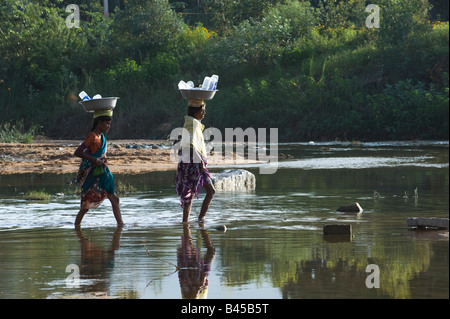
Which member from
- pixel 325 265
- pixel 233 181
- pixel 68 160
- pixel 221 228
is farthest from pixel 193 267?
pixel 68 160

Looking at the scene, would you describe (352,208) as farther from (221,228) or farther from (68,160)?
(68,160)

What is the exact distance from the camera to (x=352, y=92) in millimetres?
32500

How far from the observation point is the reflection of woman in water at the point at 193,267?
688 cm

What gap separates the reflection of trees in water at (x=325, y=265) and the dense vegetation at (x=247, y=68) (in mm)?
21322

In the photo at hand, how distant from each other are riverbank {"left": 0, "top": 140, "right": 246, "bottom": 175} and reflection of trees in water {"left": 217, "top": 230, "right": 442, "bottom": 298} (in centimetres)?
1123

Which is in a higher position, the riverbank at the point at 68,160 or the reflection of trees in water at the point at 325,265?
the reflection of trees in water at the point at 325,265

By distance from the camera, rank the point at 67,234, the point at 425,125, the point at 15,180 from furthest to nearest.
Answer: the point at 425,125 → the point at 15,180 → the point at 67,234

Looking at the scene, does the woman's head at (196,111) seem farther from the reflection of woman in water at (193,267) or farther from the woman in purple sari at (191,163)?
the reflection of woman in water at (193,267)

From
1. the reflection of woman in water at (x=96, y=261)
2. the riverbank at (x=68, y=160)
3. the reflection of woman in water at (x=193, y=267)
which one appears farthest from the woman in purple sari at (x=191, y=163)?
the riverbank at (x=68, y=160)

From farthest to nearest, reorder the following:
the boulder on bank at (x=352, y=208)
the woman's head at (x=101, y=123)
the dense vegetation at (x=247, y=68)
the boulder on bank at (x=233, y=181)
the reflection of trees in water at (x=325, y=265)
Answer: the dense vegetation at (x=247, y=68) < the boulder on bank at (x=233, y=181) < the boulder on bank at (x=352, y=208) < the woman's head at (x=101, y=123) < the reflection of trees in water at (x=325, y=265)

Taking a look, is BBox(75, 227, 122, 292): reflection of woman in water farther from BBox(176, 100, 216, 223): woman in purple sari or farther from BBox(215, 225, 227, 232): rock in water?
BBox(176, 100, 216, 223): woman in purple sari

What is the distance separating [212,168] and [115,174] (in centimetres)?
239

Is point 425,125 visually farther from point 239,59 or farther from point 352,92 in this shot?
point 239,59

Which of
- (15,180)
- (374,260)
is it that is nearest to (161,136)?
(15,180)
